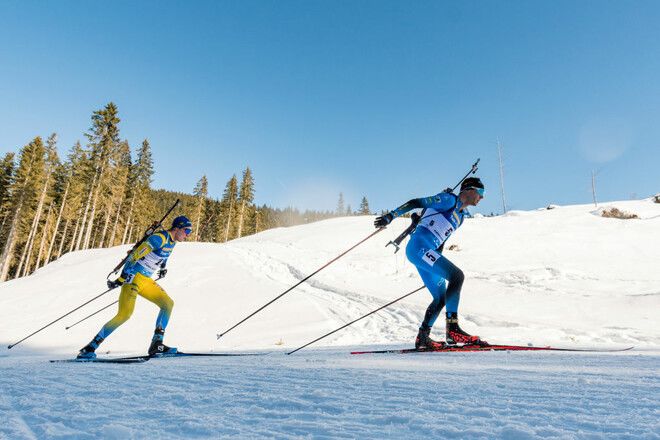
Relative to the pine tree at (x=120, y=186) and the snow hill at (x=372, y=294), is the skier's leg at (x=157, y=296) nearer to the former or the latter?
the snow hill at (x=372, y=294)

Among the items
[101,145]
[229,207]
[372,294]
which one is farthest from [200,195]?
[372,294]

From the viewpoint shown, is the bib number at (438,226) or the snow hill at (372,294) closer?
the bib number at (438,226)

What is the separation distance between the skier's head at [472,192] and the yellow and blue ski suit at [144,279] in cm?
509

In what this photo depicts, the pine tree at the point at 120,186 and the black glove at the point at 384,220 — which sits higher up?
the pine tree at the point at 120,186

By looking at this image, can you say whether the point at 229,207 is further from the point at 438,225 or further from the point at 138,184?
the point at 438,225

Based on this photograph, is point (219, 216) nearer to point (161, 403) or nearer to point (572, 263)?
point (572, 263)

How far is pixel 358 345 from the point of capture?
25.8 ft

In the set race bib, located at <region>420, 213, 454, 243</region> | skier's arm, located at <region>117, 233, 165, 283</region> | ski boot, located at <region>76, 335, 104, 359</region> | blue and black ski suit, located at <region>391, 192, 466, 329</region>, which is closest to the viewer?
blue and black ski suit, located at <region>391, 192, 466, 329</region>

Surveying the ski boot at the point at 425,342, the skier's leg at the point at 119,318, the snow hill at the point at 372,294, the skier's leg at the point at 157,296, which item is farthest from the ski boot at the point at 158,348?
the ski boot at the point at 425,342

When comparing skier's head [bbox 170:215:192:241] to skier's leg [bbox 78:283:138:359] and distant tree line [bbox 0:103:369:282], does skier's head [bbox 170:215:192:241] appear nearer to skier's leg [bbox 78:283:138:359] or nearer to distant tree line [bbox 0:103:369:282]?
skier's leg [bbox 78:283:138:359]

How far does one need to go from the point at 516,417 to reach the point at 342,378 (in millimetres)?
1510

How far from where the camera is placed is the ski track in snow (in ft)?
5.30

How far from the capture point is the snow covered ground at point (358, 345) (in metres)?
1.78

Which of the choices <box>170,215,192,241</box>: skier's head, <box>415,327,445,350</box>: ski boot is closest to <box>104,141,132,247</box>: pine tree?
<box>170,215,192,241</box>: skier's head
